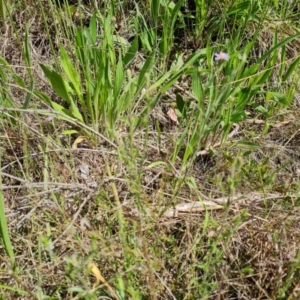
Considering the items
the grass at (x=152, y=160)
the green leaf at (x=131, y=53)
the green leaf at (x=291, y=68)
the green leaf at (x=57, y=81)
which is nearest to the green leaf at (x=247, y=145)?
the grass at (x=152, y=160)

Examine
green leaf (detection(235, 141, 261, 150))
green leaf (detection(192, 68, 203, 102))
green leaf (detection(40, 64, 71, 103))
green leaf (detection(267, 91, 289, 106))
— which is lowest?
green leaf (detection(235, 141, 261, 150))

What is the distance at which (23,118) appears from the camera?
1436 millimetres

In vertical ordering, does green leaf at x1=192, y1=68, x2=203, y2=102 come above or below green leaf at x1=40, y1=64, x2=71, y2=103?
below

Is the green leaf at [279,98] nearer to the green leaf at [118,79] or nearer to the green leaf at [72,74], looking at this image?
the green leaf at [118,79]

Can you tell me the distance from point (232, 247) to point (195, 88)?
0.48 m

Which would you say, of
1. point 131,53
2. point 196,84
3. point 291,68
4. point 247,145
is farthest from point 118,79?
point 291,68

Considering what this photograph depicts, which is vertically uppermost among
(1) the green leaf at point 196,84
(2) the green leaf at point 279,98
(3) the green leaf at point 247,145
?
(1) the green leaf at point 196,84

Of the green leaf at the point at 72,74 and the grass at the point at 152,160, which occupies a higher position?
the green leaf at the point at 72,74

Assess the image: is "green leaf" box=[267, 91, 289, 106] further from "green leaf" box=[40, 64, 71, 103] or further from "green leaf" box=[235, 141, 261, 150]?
"green leaf" box=[40, 64, 71, 103]

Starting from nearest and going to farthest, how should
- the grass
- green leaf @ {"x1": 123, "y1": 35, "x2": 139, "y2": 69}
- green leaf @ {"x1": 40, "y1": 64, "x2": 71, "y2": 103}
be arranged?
the grass
green leaf @ {"x1": 40, "y1": 64, "x2": 71, "y2": 103}
green leaf @ {"x1": 123, "y1": 35, "x2": 139, "y2": 69}

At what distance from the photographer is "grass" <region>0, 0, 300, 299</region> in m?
1.14

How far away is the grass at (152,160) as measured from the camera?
114 cm

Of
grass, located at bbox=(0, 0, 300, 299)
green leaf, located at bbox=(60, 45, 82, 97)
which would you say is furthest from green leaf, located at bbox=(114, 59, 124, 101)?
green leaf, located at bbox=(60, 45, 82, 97)

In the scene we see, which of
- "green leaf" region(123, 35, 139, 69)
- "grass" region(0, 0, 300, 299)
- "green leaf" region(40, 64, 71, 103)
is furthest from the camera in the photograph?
"green leaf" region(123, 35, 139, 69)
